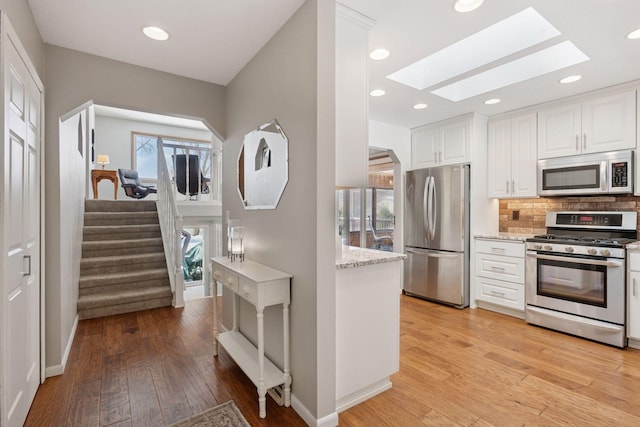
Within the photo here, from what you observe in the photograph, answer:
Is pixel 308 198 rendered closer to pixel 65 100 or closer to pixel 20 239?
pixel 20 239

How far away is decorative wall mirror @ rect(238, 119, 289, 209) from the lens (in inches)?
85.9

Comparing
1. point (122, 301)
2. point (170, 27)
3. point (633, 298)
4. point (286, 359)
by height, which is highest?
point (170, 27)

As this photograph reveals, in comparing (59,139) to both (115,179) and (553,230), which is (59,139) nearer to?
(115,179)

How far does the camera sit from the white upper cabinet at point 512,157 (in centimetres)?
382

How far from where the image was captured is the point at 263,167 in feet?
8.02

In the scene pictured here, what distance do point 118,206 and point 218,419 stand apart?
14.8ft

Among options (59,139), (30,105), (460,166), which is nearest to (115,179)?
(59,139)

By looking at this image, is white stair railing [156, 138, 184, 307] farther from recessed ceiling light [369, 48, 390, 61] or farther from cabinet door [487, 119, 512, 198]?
cabinet door [487, 119, 512, 198]

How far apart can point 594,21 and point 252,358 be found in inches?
129

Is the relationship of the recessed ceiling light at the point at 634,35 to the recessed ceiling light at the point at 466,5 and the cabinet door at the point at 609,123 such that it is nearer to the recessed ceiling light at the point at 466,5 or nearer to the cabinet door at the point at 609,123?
the cabinet door at the point at 609,123

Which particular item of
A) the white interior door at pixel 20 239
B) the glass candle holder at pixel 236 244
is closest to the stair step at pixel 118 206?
the white interior door at pixel 20 239

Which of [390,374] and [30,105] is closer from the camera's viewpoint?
[30,105]

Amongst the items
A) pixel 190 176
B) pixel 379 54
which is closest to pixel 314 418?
pixel 379 54

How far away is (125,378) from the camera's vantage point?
7.86ft
